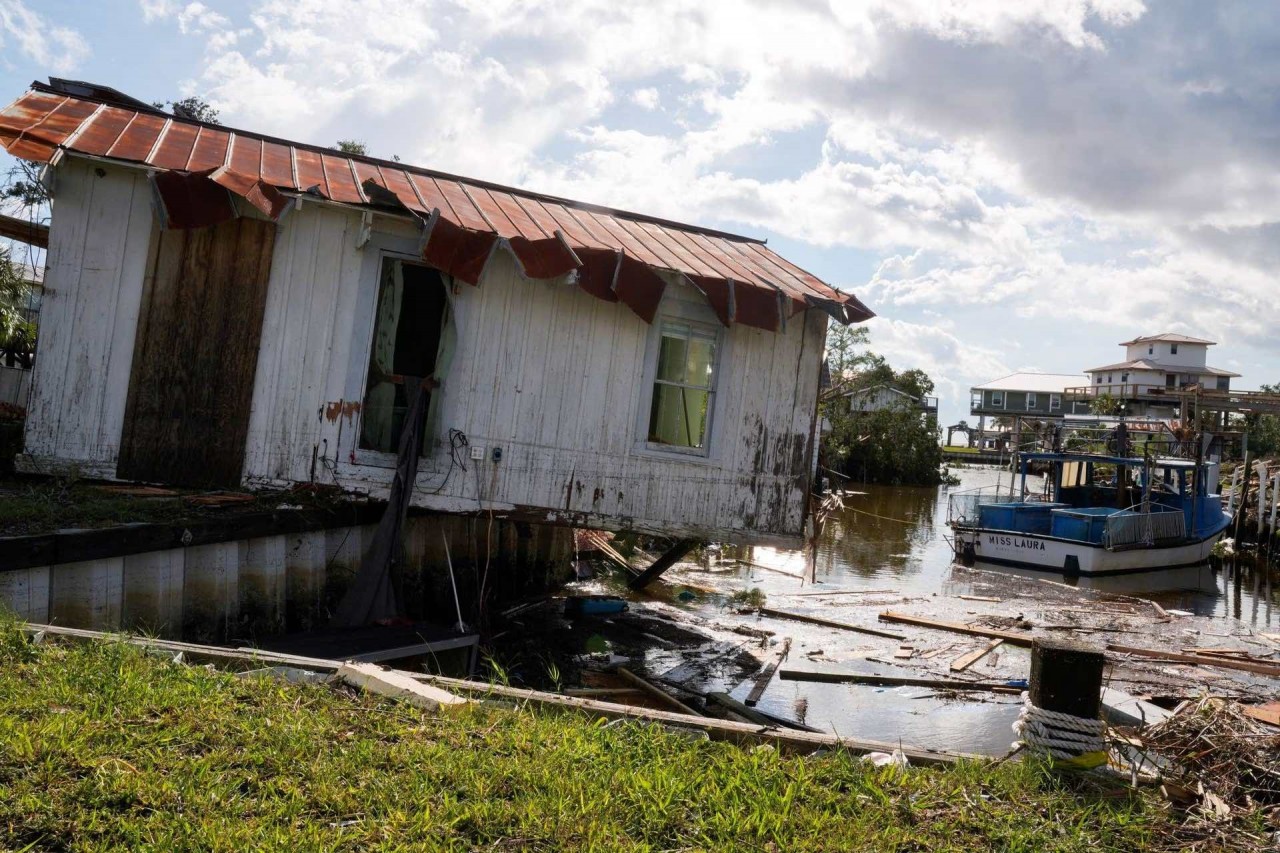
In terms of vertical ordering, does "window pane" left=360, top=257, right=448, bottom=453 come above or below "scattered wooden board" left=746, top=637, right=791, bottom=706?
above

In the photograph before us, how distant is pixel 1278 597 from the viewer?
25484mm

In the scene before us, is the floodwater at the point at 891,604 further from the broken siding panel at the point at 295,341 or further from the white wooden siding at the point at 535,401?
the broken siding panel at the point at 295,341

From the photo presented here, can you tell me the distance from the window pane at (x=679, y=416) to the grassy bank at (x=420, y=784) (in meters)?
6.54

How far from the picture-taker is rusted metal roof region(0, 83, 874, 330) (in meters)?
9.52

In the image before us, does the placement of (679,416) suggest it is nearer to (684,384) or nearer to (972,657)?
(684,384)

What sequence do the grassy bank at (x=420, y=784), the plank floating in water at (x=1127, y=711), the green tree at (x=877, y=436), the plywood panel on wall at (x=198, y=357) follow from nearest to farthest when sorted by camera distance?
the grassy bank at (x=420, y=784), the plank floating in water at (x=1127, y=711), the plywood panel on wall at (x=198, y=357), the green tree at (x=877, y=436)

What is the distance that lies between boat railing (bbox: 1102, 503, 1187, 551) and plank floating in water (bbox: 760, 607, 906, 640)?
12.8m

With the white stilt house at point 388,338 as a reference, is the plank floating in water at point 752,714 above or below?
below

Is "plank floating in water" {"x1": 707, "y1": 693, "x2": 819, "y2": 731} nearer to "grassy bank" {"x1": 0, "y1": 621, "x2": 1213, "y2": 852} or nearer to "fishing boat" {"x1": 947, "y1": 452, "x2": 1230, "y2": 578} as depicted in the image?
"grassy bank" {"x1": 0, "y1": 621, "x2": 1213, "y2": 852}

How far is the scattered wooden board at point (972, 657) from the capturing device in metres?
12.5

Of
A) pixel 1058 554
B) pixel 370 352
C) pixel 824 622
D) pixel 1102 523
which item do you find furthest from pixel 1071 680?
pixel 1102 523

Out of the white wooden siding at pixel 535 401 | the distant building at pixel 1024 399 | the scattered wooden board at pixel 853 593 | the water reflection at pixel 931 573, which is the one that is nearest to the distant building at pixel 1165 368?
the distant building at pixel 1024 399

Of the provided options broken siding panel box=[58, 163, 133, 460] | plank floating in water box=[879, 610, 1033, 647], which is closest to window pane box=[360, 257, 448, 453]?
broken siding panel box=[58, 163, 133, 460]


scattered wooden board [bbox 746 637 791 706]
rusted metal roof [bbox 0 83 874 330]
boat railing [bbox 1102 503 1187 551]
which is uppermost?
rusted metal roof [bbox 0 83 874 330]
